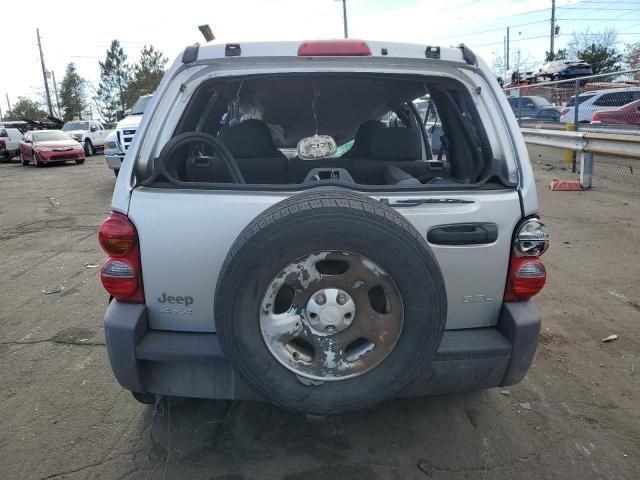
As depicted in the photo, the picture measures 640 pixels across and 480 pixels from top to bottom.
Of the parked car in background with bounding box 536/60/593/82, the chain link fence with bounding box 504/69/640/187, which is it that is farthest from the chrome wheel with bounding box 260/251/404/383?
the parked car in background with bounding box 536/60/593/82

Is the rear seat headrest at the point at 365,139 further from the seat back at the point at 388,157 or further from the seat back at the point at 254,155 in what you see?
the seat back at the point at 254,155

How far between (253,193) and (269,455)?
1.34m

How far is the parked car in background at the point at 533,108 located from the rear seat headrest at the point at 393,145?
13.6 m

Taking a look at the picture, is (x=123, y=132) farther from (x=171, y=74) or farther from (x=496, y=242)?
(x=496, y=242)

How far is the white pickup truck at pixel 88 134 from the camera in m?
26.8

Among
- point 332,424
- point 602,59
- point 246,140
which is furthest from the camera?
point 602,59

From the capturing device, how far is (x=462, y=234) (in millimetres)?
2354

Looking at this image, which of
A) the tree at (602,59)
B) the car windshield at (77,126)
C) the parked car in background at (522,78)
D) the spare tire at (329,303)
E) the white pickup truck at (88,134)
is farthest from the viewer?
the tree at (602,59)

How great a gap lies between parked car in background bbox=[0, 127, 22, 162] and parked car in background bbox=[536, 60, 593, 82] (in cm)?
2969

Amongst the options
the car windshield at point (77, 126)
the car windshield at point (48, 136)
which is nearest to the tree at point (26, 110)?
the car windshield at point (77, 126)

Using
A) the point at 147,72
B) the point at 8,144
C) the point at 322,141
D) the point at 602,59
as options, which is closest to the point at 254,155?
the point at 322,141

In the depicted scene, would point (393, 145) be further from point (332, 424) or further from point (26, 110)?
point (26, 110)

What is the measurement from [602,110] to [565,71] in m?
21.2

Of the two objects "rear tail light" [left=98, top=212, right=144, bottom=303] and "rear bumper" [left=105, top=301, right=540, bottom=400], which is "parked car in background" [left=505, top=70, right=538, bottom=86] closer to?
"rear bumper" [left=105, top=301, right=540, bottom=400]
